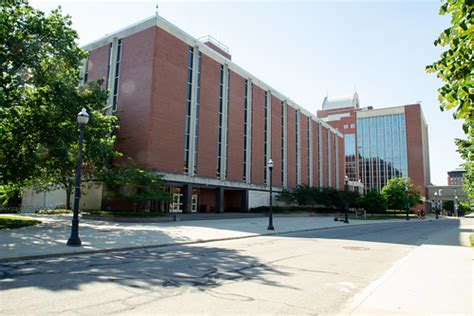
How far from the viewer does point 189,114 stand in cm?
3741

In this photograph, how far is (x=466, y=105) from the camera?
4.51m

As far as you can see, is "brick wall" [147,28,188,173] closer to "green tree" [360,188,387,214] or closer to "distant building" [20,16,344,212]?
"distant building" [20,16,344,212]

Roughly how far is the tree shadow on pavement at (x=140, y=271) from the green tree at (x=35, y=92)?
11079 mm

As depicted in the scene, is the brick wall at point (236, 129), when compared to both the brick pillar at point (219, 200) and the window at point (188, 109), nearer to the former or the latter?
the brick pillar at point (219, 200)

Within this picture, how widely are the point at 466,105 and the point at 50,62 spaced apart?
2158cm

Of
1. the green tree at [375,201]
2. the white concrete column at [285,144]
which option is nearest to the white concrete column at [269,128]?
the white concrete column at [285,144]

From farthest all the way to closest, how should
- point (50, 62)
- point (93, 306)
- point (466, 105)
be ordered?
point (50, 62)
point (93, 306)
point (466, 105)

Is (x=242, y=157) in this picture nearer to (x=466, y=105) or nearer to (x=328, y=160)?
(x=328, y=160)

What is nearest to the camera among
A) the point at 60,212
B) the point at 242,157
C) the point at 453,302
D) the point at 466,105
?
the point at 466,105

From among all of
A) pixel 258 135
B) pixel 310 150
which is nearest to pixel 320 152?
pixel 310 150

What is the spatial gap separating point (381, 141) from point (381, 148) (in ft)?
6.98

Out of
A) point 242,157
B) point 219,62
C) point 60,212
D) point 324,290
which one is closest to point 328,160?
point 242,157

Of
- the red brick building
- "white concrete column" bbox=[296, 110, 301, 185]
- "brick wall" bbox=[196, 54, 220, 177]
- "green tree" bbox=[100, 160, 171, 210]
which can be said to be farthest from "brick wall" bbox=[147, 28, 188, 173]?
"white concrete column" bbox=[296, 110, 301, 185]

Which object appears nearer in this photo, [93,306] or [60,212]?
[93,306]
